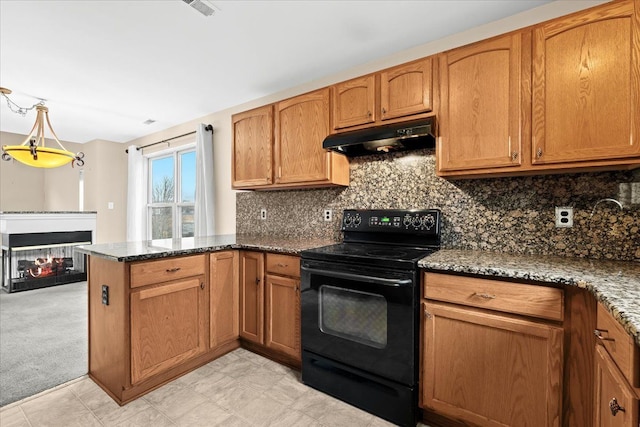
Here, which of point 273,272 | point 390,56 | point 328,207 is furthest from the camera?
point 328,207

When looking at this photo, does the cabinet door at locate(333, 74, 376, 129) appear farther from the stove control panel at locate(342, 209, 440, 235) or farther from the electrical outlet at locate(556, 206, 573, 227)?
the electrical outlet at locate(556, 206, 573, 227)

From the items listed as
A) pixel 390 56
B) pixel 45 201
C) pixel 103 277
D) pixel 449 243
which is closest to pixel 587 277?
pixel 449 243

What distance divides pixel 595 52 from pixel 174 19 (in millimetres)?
2339

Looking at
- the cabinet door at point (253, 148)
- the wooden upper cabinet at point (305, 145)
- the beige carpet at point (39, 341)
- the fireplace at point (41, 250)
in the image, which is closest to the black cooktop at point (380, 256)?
the wooden upper cabinet at point (305, 145)

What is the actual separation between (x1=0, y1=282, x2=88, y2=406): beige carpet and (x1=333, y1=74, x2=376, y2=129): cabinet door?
8.49ft

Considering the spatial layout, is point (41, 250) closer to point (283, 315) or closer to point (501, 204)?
point (283, 315)

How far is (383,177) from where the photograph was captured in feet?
7.95

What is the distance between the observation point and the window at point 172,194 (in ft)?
14.4

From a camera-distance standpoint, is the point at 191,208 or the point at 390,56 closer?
the point at 390,56

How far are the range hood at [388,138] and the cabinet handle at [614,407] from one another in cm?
137

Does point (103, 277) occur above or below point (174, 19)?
below

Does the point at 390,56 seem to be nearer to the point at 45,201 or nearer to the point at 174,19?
the point at 174,19

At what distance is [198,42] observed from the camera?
2246 millimetres

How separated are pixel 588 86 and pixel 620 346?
1.20m
